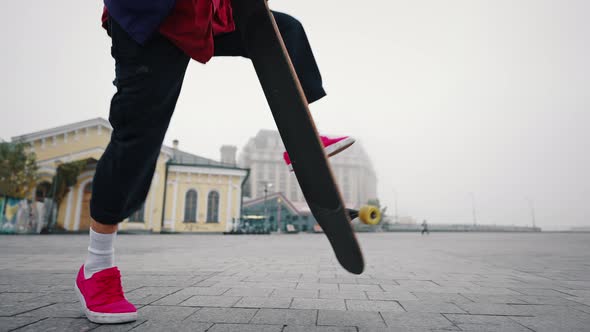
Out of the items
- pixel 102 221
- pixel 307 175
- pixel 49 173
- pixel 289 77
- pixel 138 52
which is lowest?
pixel 102 221

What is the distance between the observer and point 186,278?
2.91m

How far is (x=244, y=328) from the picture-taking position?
137cm

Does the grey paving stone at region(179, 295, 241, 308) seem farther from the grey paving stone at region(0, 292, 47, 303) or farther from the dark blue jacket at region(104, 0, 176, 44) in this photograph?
the dark blue jacket at region(104, 0, 176, 44)

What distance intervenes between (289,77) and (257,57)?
18 cm

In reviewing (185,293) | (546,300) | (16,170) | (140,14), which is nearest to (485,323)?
(546,300)

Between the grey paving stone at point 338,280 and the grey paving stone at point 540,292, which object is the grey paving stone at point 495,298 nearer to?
the grey paving stone at point 540,292

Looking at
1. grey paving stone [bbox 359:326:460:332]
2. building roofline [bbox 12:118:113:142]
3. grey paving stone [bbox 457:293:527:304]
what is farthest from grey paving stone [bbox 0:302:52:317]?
building roofline [bbox 12:118:113:142]

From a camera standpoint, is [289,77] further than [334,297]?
No

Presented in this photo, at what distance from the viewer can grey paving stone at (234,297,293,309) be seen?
1.81 meters

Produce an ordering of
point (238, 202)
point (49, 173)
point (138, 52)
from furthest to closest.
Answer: point (238, 202)
point (49, 173)
point (138, 52)

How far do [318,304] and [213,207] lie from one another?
28.4 m

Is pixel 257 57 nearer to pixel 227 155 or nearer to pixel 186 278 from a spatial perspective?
pixel 186 278

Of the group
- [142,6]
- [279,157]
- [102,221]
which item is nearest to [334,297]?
[102,221]

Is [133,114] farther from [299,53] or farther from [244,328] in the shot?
[244,328]
